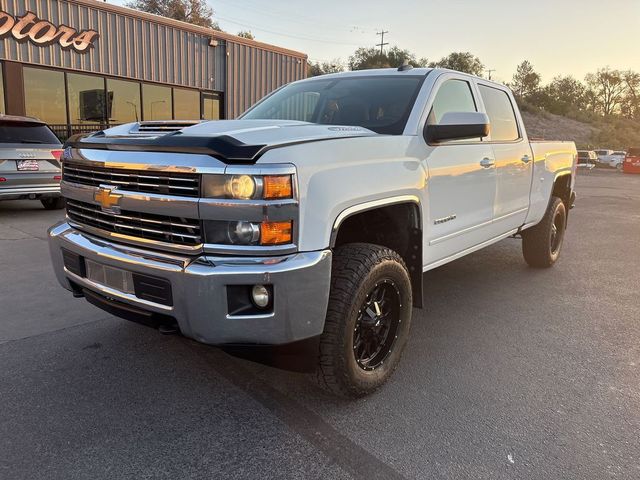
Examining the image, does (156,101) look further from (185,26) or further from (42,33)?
(42,33)

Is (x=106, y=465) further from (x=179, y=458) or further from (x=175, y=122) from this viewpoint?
(x=175, y=122)

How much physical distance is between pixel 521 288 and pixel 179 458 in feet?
13.1

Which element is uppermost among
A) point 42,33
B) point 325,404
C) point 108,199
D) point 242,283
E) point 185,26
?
point 185,26

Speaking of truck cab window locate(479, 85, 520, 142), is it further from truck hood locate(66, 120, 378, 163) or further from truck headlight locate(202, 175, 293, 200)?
truck headlight locate(202, 175, 293, 200)

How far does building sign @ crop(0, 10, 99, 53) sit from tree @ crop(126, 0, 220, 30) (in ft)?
117

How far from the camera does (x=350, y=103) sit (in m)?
3.91

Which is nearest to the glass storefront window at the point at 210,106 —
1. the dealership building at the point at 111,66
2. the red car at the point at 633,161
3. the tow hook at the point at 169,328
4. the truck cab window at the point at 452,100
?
the dealership building at the point at 111,66

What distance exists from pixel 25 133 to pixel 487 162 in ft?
24.8

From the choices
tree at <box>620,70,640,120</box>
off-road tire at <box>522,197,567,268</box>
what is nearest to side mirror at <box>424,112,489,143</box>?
off-road tire at <box>522,197,567,268</box>

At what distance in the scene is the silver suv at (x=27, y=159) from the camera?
320 inches

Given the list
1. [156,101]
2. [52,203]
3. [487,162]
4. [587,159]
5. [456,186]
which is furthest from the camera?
[587,159]

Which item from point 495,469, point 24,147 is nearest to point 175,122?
point 495,469

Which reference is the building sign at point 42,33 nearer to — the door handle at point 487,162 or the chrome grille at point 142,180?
the chrome grille at point 142,180

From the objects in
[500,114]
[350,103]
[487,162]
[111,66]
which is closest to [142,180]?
[350,103]
